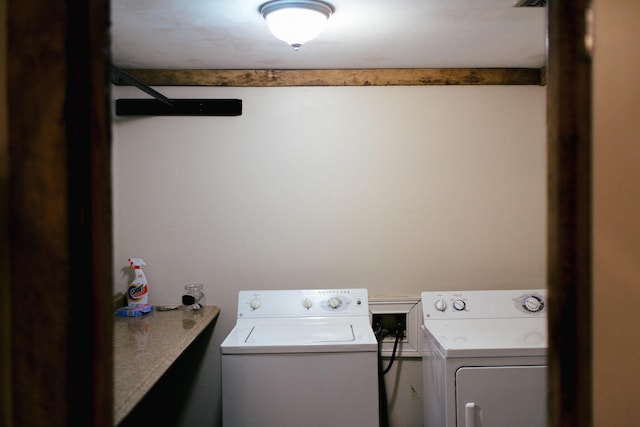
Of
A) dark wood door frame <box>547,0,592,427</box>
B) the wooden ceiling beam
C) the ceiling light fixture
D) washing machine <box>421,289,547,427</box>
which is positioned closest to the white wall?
the wooden ceiling beam

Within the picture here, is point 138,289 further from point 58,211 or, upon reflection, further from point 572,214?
point 572,214

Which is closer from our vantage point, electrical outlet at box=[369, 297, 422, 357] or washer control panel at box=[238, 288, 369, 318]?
washer control panel at box=[238, 288, 369, 318]

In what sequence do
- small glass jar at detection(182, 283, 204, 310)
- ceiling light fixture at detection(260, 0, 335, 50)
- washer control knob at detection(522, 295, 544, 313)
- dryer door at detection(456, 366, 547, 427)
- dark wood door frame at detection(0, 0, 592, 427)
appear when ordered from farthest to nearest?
small glass jar at detection(182, 283, 204, 310)
washer control knob at detection(522, 295, 544, 313)
dryer door at detection(456, 366, 547, 427)
ceiling light fixture at detection(260, 0, 335, 50)
dark wood door frame at detection(0, 0, 592, 427)

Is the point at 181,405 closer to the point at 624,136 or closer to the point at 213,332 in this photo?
the point at 213,332

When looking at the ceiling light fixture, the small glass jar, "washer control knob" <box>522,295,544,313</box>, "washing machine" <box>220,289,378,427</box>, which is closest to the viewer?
the ceiling light fixture

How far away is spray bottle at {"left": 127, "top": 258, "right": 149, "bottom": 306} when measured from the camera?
8.56 feet

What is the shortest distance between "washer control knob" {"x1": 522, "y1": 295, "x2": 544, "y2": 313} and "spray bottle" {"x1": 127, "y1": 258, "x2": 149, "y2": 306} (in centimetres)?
219

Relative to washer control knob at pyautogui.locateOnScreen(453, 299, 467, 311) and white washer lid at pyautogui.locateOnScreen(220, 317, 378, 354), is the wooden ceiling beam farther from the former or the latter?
white washer lid at pyautogui.locateOnScreen(220, 317, 378, 354)

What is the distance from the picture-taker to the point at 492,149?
9.16 feet

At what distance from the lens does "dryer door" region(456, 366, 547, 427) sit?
2.02m

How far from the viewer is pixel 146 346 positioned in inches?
79.0

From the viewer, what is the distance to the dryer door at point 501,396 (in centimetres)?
202

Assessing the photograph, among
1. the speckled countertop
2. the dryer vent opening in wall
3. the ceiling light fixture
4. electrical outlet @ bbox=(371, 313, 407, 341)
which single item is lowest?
electrical outlet @ bbox=(371, 313, 407, 341)

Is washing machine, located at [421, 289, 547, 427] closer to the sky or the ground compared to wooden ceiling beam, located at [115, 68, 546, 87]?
closer to the ground
